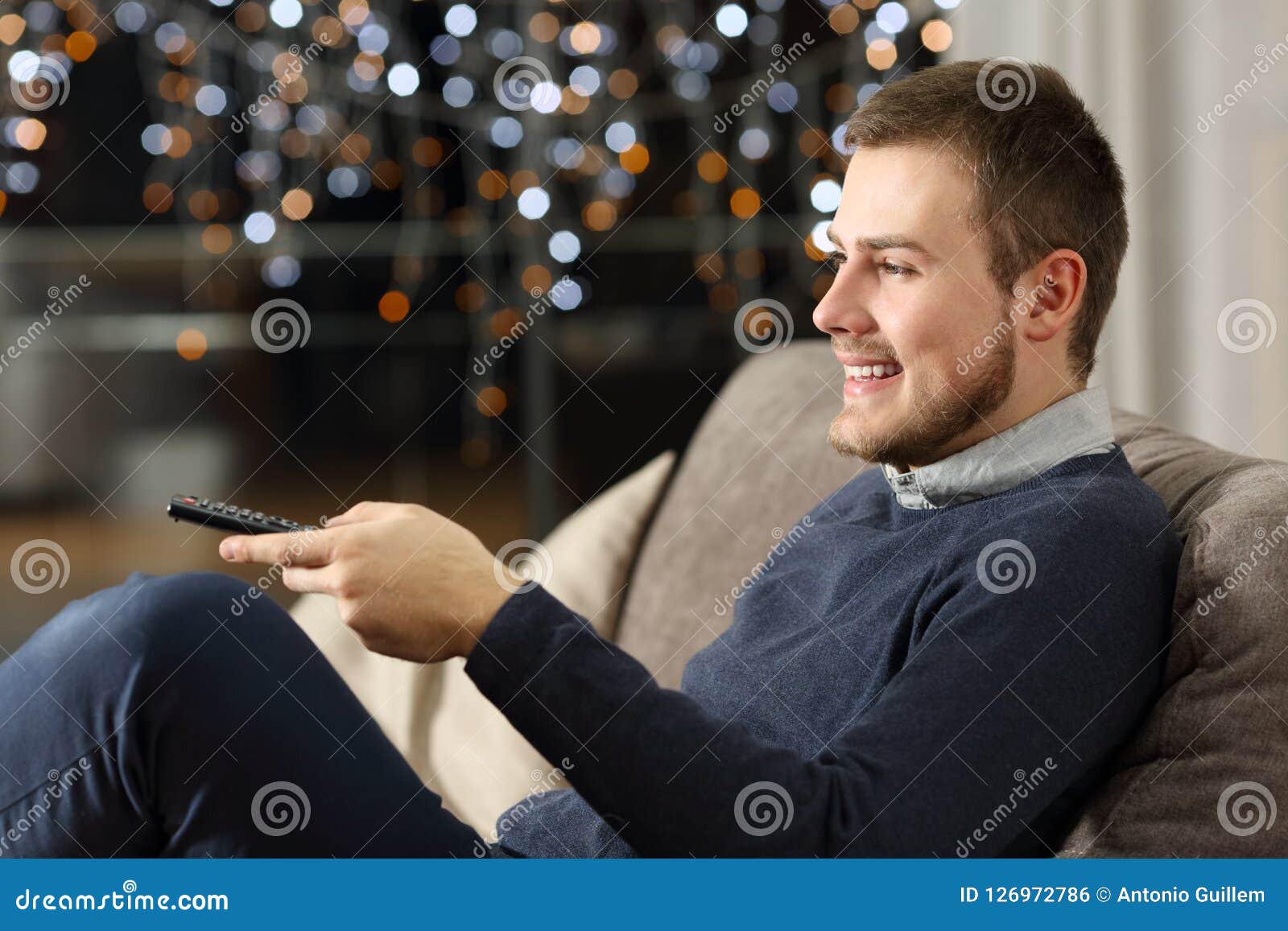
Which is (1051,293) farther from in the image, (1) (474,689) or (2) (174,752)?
(1) (474,689)

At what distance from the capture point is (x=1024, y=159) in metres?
0.98

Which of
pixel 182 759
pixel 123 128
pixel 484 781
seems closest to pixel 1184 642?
pixel 182 759
